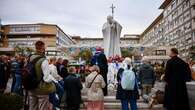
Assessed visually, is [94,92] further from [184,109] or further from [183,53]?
[183,53]

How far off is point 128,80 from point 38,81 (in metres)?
4.19

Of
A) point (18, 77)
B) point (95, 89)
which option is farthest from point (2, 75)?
point (95, 89)

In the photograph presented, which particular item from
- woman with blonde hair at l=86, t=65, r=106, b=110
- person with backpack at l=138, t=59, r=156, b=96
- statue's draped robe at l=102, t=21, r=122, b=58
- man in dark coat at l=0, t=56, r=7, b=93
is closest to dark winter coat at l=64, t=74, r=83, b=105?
woman with blonde hair at l=86, t=65, r=106, b=110

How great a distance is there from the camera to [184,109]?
988 cm

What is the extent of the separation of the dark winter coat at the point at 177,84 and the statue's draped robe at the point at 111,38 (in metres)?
12.3

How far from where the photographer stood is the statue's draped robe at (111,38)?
22297 mm

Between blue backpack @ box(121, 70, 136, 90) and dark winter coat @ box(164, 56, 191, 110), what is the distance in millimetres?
1949

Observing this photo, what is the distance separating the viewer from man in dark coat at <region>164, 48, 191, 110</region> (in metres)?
9.93

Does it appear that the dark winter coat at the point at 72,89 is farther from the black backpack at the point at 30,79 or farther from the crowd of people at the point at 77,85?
the black backpack at the point at 30,79

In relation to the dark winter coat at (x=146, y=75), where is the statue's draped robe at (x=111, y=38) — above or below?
above

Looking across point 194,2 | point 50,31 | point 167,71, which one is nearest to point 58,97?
point 167,71

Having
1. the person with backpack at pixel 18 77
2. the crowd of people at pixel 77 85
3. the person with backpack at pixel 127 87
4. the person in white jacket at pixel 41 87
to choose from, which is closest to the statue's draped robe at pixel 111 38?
the person with backpack at pixel 18 77

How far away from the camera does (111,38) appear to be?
22.5m

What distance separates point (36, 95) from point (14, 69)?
25.0ft
